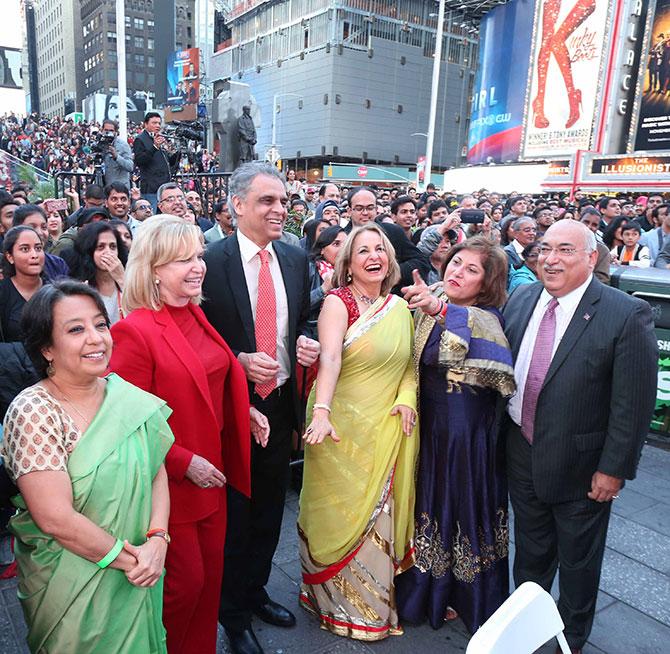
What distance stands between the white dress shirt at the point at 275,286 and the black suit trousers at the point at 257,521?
0.12m

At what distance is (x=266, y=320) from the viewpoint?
8.38 feet

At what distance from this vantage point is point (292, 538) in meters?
3.50

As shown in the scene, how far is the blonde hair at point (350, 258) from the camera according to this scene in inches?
104

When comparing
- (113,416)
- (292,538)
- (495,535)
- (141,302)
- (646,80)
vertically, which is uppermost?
(646,80)

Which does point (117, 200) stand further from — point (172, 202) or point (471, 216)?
point (471, 216)

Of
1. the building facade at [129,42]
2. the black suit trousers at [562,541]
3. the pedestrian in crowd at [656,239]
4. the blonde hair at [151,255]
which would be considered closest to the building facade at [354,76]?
the building facade at [129,42]

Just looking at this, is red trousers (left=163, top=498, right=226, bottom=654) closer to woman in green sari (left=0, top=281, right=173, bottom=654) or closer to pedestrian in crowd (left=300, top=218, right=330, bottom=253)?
woman in green sari (left=0, top=281, right=173, bottom=654)

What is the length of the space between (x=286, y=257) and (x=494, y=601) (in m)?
1.93

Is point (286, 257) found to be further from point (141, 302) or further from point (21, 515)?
point (21, 515)

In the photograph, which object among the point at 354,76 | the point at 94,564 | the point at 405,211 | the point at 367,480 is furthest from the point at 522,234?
the point at 354,76

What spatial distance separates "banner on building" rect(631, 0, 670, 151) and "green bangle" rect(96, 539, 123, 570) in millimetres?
29217

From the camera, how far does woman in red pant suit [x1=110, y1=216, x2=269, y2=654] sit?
6.63 feet

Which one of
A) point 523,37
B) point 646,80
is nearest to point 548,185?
point 646,80

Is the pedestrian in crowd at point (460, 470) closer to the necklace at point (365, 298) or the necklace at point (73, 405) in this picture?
the necklace at point (365, 298)
